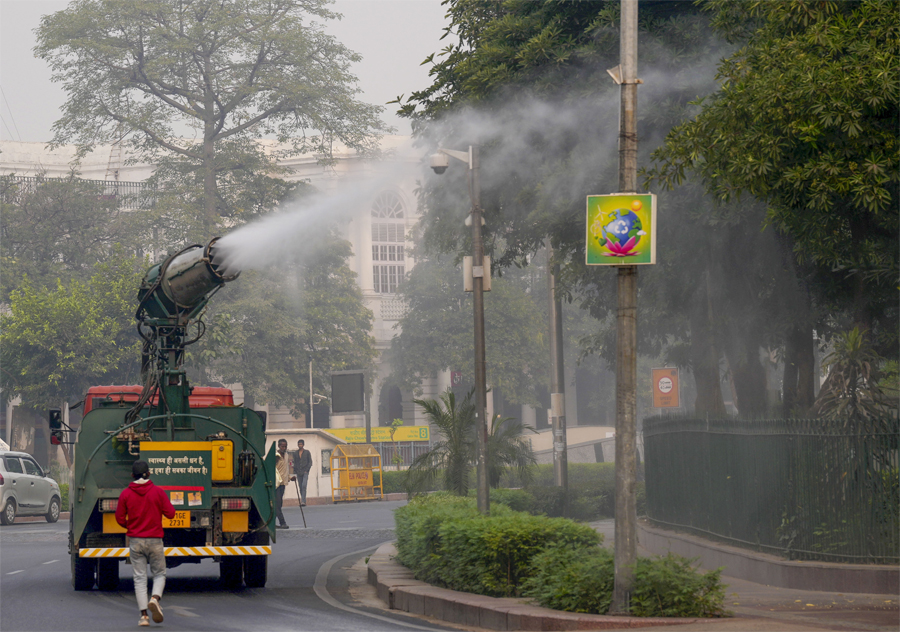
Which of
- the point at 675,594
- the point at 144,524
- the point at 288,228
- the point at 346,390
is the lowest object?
the point at 675,594

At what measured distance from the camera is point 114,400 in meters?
13.7

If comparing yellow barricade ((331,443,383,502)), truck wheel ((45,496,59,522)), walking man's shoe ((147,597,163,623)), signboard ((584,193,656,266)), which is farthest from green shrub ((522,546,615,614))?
yellow barricade ((331,443,383,502))

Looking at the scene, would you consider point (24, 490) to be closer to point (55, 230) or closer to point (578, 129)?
point (578, 129)

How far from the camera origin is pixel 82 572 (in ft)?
41.5

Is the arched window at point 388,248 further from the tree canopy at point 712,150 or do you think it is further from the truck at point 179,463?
the truck at point 179,463

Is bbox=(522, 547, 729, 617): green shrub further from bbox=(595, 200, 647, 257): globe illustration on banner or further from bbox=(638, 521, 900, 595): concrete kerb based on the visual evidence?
bbox=(595, 200, 647, 257): globe illustration on banner

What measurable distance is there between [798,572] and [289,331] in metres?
33.8

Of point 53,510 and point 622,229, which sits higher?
point 622,229

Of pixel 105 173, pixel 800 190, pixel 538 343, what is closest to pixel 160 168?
pixel 105 173

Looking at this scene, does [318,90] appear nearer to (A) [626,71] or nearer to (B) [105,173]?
(B) [105,173]

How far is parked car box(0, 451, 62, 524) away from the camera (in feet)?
81.4

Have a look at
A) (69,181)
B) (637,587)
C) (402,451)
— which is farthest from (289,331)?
(637,587)

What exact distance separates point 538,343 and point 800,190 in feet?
149

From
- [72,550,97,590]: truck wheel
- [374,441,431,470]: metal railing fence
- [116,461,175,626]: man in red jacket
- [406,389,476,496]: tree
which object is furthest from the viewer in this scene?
[374,441,431,470]: metal railing fence
